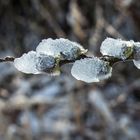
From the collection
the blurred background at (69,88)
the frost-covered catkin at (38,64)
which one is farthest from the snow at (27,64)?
the blurred background at (69,88)

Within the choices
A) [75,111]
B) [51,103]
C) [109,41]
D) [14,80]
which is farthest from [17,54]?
[109,41]

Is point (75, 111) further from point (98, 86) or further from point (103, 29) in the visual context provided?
point (103, 29)

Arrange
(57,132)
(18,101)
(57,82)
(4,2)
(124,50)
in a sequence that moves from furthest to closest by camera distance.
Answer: (4,2) → (57,82) → (57,132) → (18,101) → (124,50)

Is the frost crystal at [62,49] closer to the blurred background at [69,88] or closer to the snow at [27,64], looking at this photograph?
the snow at [27,64]

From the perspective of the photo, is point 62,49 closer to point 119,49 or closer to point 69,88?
point 119,49

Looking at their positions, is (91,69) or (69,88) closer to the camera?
(91,69)

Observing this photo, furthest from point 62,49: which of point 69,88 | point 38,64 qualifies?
point 69,88
